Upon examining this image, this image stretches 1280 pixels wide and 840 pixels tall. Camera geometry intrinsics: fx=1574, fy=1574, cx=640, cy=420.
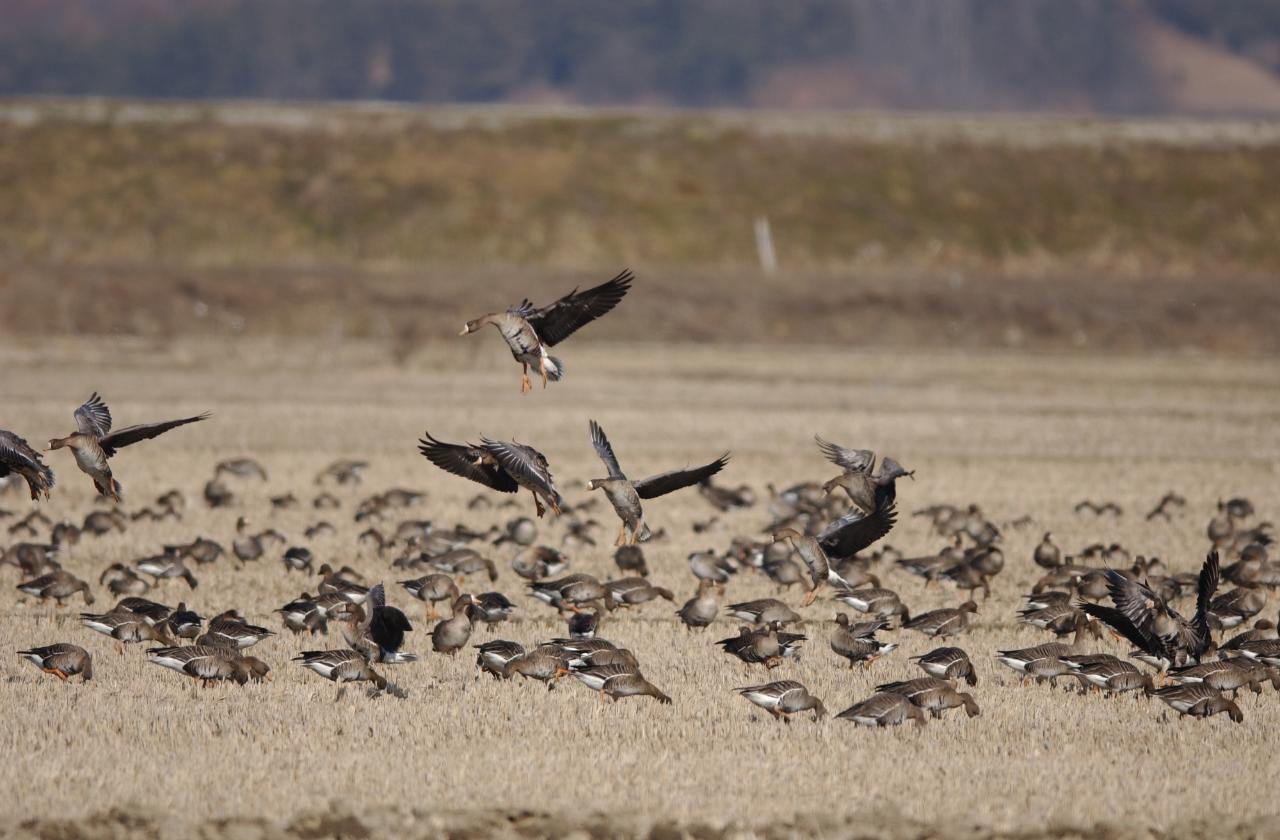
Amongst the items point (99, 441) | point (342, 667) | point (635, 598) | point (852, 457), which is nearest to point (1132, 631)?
point (852, 457)

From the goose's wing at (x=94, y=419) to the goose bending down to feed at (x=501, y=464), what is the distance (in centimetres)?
330

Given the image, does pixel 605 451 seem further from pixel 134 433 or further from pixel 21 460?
pixel 21 460

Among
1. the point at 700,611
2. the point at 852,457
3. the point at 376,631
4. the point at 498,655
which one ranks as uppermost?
the point at 852,457

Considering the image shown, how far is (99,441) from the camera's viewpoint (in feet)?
48.0

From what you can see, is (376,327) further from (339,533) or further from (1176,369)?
(339,533)

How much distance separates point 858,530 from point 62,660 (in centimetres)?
Answer: 762

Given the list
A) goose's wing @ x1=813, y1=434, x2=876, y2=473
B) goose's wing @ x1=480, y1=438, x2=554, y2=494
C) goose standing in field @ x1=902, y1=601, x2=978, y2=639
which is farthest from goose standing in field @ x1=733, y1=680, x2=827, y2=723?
goose's wing @ x1=813, y1=434, x2=876, y2=473

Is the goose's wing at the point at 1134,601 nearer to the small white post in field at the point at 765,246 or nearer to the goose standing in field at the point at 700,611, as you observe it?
the goose standing in field at the point at 700,611

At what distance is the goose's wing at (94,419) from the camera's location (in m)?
15.2

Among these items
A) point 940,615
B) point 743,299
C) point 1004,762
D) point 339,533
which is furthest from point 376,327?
point 1004,762

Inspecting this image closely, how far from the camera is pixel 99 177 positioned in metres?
75.0

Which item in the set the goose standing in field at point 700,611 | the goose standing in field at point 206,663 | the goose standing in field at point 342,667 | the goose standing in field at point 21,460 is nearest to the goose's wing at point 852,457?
the goose standing in field at point 700,611

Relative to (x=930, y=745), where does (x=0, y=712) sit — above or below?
above

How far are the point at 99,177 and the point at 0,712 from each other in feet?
221
